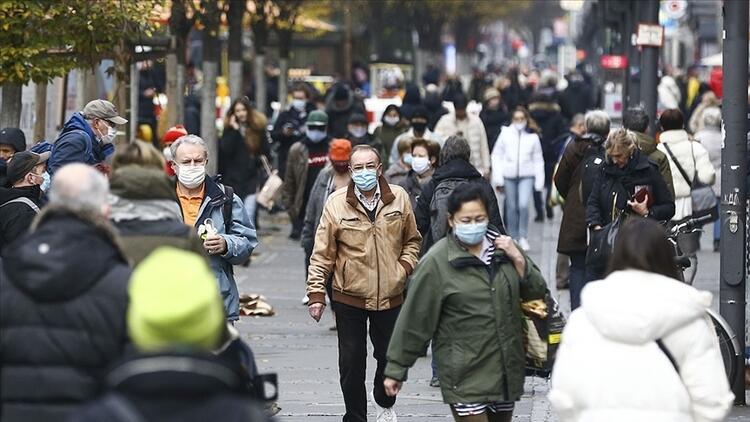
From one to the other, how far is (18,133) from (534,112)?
12653 millimetres

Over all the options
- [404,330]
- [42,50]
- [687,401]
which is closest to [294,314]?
[42,50]

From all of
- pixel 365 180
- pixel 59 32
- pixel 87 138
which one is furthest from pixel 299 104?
pixel 365 180

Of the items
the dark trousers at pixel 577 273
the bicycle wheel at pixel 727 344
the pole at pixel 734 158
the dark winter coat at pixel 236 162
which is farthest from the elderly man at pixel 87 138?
the dark winter coat at pixel 236 162

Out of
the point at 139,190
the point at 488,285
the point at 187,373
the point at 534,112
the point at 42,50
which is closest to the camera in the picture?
the point at 187,373

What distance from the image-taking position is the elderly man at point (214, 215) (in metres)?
9.61

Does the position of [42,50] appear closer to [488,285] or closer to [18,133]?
[18,133]

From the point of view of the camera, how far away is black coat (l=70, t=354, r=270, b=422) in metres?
4.70

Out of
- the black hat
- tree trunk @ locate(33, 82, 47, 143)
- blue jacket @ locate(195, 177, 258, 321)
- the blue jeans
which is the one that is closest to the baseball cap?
the black hat

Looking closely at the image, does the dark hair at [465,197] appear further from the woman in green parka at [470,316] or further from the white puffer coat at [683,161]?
the white puffer coat at [683,161]

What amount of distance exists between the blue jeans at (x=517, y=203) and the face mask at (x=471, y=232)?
12478 mm

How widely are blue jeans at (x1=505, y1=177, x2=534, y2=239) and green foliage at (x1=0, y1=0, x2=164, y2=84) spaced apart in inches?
239

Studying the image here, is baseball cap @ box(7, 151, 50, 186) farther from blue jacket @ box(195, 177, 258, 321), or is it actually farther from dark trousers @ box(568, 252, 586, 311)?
dark trousers @ box(568, 252, 586, 311)

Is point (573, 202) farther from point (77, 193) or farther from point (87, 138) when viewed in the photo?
point (77, 193)

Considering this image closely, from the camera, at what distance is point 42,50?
14328mm
